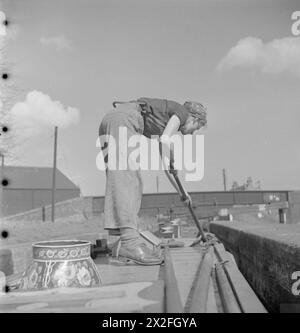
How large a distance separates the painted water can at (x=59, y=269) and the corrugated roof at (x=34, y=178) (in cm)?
4550

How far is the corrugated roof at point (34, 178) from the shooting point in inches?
1772

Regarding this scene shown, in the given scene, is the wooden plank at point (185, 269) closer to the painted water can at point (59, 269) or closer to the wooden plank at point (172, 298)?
the wooden plank at point (172, 298)

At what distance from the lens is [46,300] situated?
113 centimetres

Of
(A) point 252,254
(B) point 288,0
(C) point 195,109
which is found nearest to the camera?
(B) point 288,0

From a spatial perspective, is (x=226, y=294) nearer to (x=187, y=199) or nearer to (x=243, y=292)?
(x=243, y=292)

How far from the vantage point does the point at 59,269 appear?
4.38 ft

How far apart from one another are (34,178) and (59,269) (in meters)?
48.0

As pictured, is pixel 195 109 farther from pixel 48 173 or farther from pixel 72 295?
pixel 48 173

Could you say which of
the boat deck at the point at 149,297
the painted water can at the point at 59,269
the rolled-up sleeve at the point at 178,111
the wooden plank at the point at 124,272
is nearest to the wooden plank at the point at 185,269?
the boat deck at the point at 149,297

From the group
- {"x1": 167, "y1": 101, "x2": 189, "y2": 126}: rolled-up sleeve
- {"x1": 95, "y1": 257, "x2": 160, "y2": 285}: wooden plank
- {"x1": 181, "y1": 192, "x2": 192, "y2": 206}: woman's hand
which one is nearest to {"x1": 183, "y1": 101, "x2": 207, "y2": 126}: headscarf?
{"x1": 167, "y1": 101, "x2": 189, "y2": 126}: rolled-up sleeve

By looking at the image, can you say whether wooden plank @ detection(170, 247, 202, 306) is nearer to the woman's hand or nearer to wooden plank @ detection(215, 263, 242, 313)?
wooden plank @ detection(215, 263, 242, 313)

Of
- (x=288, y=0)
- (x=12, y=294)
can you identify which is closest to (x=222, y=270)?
(x=12, y=294)

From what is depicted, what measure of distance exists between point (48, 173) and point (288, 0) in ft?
161
